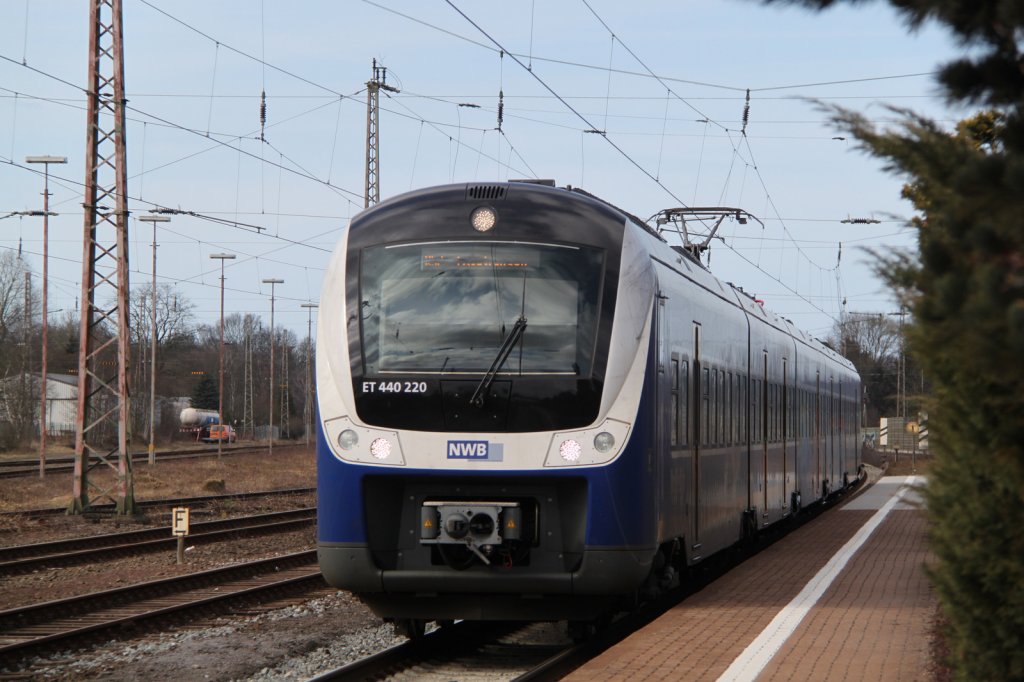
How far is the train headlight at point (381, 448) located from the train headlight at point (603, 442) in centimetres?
147

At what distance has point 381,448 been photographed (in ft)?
31.9

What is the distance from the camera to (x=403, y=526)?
976 cm

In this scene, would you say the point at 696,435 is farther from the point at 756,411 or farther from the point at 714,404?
the point at 756,411

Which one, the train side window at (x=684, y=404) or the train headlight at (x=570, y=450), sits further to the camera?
the train side window at (x=684, y=404)

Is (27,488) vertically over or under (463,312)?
under

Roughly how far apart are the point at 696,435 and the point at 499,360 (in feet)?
10.9

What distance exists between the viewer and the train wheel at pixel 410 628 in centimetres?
1063

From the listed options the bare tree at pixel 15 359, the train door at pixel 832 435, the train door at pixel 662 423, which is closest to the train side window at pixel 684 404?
the train door at pixel 662 423

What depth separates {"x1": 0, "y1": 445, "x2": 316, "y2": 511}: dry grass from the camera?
3338 cm

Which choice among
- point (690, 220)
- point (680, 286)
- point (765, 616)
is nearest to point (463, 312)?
point (680, 286)

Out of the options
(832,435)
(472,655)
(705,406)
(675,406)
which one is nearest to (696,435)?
(705,406)

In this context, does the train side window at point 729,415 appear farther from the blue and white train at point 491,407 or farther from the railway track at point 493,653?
the blue and white train at point 491,407

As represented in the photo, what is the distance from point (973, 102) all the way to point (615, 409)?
6.11m

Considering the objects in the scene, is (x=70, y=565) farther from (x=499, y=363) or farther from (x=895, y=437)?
(x=895, y=437)
